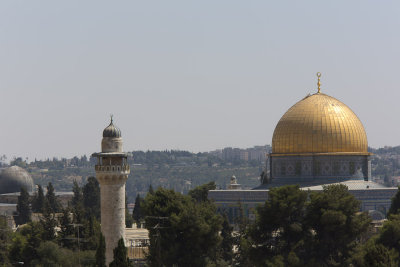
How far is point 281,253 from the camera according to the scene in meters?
63.5

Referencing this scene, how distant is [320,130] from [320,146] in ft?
4.09

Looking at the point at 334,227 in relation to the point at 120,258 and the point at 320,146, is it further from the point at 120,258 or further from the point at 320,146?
the point at 320,146

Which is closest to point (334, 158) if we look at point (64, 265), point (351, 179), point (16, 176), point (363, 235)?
point (351, 179)

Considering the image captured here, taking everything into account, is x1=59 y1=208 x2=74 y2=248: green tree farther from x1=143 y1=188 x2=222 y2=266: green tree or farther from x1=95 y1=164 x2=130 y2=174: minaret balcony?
x1=95 y1=164 x2=130 y2=174: minaret balcony

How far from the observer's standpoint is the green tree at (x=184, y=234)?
219 ft

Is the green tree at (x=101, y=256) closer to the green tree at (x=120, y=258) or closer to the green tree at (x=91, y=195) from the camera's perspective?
the green tree at (x=120, y=258)

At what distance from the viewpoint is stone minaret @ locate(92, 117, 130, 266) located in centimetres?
6319

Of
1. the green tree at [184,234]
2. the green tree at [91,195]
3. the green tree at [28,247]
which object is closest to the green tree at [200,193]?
the green tree at [91,195]

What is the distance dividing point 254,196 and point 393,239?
2788 cm

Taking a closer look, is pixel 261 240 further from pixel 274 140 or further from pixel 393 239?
pixel 274 140

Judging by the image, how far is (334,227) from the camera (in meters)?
63.6

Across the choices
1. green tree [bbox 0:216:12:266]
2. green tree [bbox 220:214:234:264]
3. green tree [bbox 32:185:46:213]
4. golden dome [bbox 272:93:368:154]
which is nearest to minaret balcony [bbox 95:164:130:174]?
green tree [bbox 0:216:12:266]

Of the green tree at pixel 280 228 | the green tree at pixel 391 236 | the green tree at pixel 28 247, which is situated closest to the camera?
the green tree at pixel 391 236

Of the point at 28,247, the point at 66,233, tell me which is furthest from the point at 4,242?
the point at 66,233
